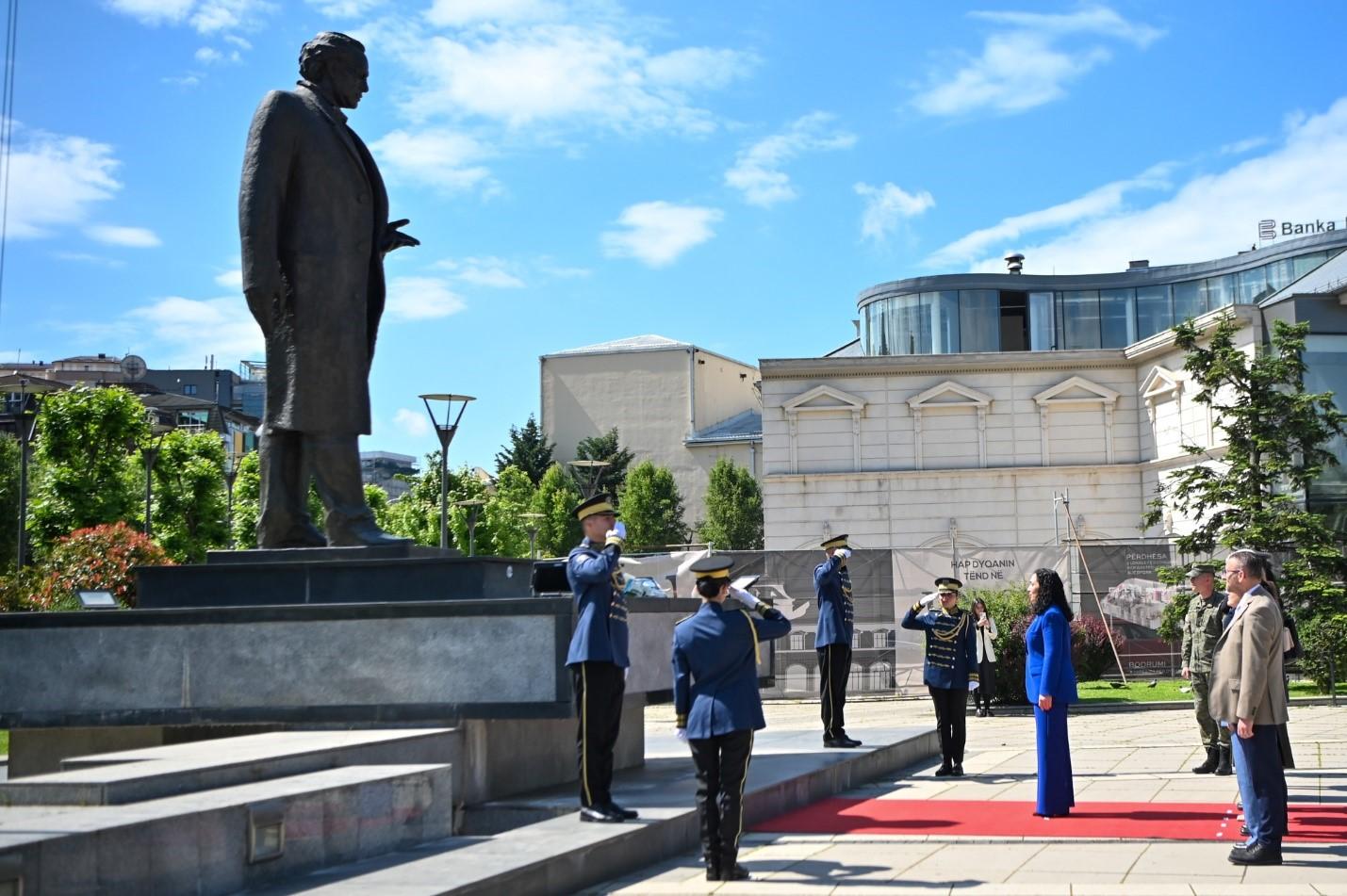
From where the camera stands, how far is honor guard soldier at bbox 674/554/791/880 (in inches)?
316

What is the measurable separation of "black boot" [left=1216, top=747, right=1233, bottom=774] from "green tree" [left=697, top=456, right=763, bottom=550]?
69059mm

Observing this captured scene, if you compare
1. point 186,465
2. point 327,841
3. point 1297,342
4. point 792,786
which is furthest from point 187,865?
point 186,465

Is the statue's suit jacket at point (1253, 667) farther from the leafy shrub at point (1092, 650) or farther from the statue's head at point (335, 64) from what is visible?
the leafy shrub at point (1092, 650)

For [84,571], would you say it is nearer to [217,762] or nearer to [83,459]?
[217,762]

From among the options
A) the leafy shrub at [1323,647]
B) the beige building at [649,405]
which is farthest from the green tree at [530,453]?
the leafy shrub at [1323,647]

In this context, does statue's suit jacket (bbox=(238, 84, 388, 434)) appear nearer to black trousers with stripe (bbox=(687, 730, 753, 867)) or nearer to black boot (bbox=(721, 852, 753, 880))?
black trousers with stripe (bbox=(687, 730, 753, 867))

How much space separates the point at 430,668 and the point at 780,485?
4755cm

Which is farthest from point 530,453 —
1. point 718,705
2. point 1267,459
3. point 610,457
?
point 718,705

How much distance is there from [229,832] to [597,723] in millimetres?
2640

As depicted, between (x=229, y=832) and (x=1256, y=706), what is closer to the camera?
(x=229, y=832)

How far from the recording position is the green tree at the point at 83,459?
42.3 metres

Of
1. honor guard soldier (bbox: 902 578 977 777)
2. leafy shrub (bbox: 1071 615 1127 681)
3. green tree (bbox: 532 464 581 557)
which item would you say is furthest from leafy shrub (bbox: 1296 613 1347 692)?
green tree (bbox: 532 464 581 557)

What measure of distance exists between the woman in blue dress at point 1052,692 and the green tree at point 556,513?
68.9 metres

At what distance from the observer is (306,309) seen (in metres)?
10.6
